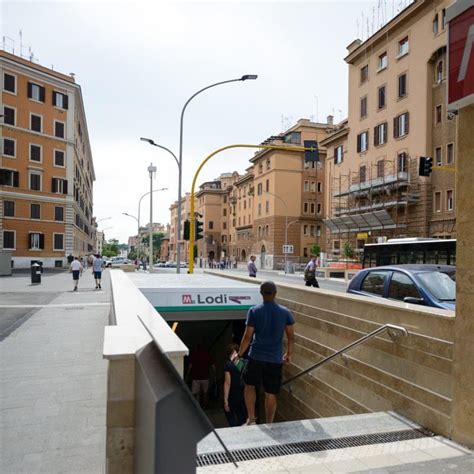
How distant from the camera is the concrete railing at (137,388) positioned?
6.19 ft

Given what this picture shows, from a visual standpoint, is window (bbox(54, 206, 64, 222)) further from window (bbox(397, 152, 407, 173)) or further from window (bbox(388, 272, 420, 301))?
window (bbox(388, 272, 420, 301))

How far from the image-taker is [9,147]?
4347 centimetres

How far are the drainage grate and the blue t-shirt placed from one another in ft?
4.90

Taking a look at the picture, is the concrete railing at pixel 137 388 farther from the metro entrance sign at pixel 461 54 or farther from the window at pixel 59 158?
the window at pixel 59 158

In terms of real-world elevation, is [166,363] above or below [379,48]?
below

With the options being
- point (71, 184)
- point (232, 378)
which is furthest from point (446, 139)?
point (71, 184)

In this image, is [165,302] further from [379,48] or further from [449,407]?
[379,48]

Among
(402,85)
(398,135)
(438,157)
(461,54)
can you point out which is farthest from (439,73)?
(461,54)

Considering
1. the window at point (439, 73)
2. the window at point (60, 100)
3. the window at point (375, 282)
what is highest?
the window at point (60, 100)

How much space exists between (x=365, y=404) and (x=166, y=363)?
4507mm

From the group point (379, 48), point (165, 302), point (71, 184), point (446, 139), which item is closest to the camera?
point (165, 302)

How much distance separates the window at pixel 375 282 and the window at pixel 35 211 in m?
43.2

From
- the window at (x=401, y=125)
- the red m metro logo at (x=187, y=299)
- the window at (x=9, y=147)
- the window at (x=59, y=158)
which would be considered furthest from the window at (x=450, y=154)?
the window at (x=9, y=147)

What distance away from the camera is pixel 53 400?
5.68 metres
